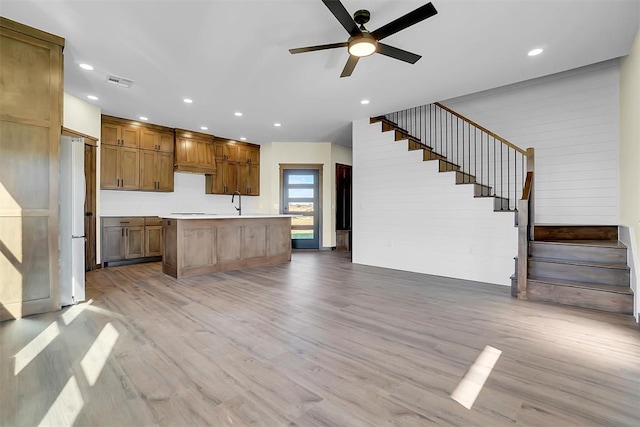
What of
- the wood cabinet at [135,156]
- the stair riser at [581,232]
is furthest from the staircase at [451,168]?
the wood cabinet at [135,156]

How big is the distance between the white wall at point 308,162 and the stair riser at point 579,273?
4.89 m

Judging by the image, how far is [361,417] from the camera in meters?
1.52

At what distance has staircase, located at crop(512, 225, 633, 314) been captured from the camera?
123 inches

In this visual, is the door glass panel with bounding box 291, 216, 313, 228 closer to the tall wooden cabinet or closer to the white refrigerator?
the white refrigerator

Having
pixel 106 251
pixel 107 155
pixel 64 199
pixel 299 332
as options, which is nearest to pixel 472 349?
pixel 299 332

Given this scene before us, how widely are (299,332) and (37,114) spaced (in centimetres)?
344

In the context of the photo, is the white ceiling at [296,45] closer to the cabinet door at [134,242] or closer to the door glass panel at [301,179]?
the cabinet door at [134,242]

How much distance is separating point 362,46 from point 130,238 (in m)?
5.54

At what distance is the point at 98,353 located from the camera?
2.18 metres

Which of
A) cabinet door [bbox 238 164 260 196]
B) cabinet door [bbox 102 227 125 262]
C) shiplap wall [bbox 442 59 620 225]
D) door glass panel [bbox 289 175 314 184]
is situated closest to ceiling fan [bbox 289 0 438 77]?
shiplap wall [bbox 442 59 620 225]

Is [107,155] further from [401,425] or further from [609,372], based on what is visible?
[609,372]

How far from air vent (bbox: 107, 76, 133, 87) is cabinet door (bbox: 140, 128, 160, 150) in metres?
2.11

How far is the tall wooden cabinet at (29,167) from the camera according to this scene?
281cm

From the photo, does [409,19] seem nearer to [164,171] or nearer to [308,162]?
[308,162]
